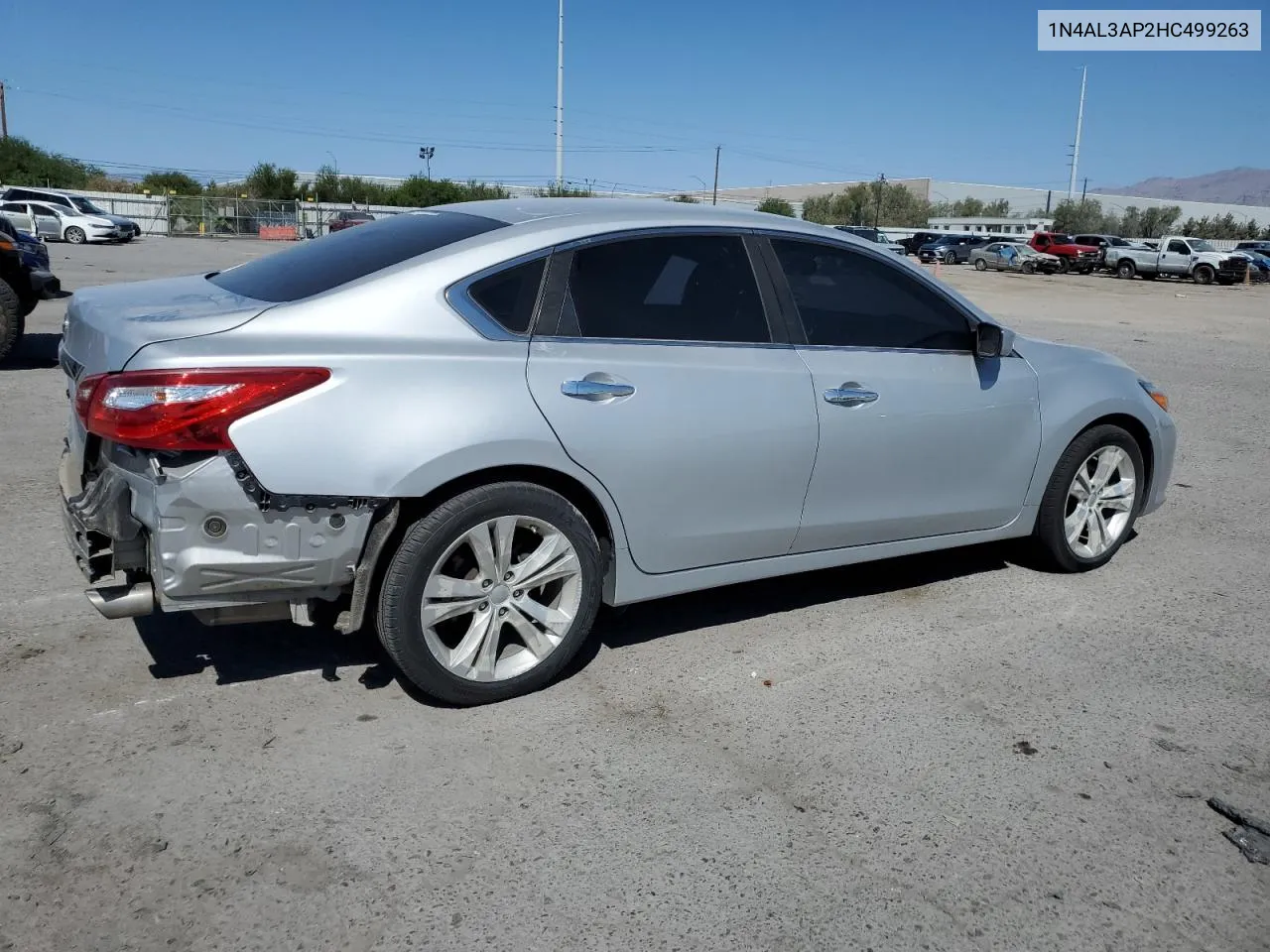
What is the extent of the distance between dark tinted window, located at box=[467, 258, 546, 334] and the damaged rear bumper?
2.59ft

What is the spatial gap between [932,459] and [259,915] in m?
3.14

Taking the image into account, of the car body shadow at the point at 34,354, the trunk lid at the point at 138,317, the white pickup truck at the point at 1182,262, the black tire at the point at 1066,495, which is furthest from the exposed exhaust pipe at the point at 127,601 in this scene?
the white pickup truck at the point at 1182,262

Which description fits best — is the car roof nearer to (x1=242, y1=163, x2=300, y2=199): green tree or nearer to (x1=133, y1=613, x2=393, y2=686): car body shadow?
(x1=133, y1=613, x2=393, y2=686): car body shadow

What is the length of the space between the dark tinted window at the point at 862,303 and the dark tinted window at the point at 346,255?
1260mm

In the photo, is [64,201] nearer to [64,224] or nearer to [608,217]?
[64,224]

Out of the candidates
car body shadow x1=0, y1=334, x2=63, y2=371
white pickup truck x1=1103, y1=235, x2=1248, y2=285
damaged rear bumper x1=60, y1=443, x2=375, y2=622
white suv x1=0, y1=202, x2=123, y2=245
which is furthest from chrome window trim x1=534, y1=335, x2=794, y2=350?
white pickup truck x1=1103, y1=235, x2=1248, y2=285

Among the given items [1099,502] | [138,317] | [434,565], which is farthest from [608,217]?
[1099,502]

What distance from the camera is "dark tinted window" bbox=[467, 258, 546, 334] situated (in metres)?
3.68

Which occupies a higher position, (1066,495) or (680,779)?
(1066,495)

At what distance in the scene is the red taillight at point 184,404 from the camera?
3.16 metres

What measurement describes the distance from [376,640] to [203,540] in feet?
3.74

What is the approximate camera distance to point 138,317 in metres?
3.54

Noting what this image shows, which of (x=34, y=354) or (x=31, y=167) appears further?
(x=31, y=167)

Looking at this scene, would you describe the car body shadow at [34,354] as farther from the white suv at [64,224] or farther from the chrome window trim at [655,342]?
the white suv at [64,224]
